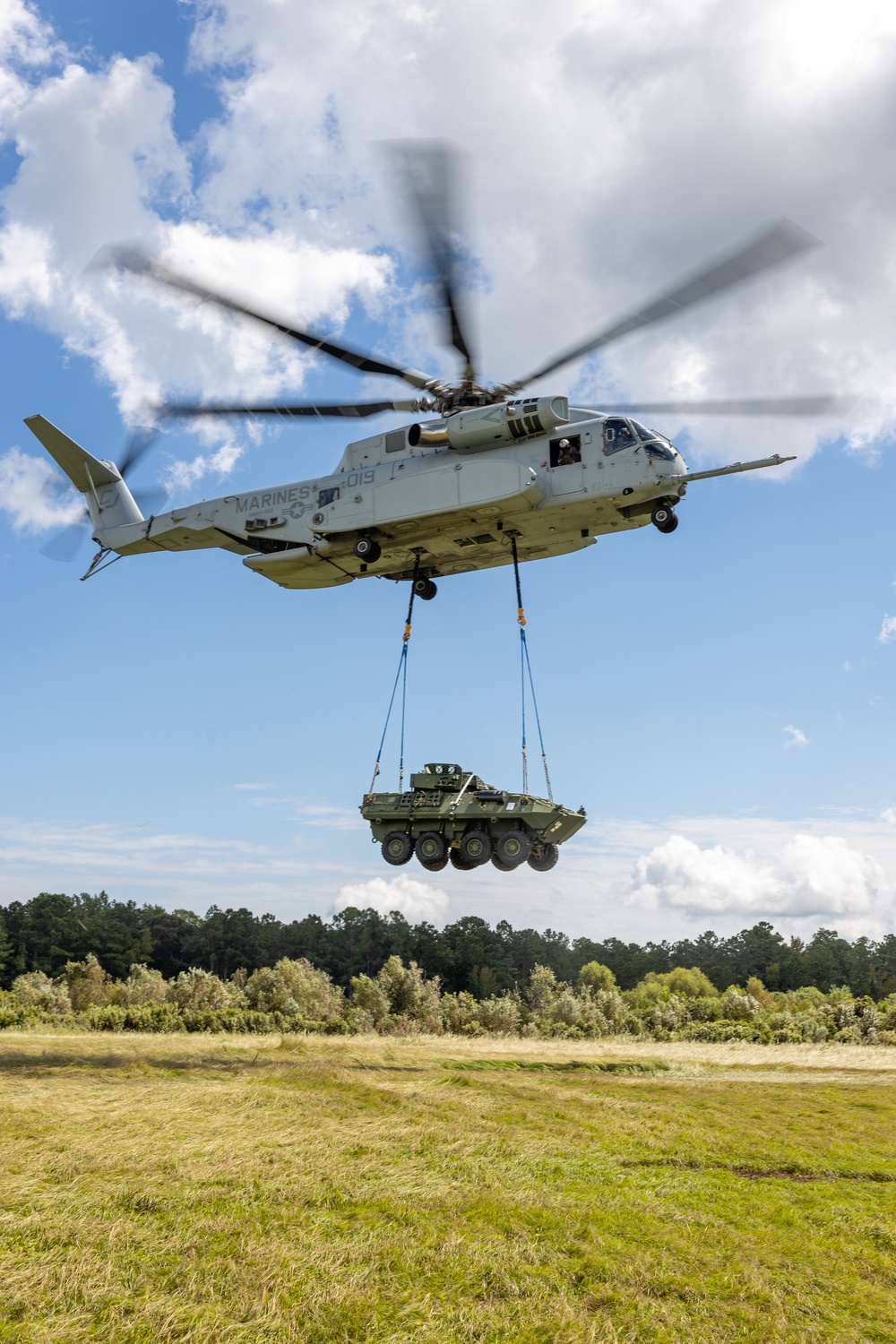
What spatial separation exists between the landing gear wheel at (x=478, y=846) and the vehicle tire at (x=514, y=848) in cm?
→ 30

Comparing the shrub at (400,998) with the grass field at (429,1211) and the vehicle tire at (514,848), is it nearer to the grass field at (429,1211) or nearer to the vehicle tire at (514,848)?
the vehicle tire at (514,848)

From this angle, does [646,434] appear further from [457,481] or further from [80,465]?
[80,465]

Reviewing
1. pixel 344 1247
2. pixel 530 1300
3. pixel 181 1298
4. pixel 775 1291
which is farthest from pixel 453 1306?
pixel 775 1291

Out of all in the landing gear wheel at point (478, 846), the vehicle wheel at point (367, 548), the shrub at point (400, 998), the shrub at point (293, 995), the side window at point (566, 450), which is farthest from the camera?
the shrub at point (400, 998)

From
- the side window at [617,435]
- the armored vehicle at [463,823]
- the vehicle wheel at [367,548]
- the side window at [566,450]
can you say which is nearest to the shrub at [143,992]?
the armored vehicle at [463,823]

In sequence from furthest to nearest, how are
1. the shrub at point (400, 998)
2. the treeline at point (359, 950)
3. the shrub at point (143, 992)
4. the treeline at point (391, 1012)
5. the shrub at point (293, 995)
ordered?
1. the treeline at point (359, 950)
2. the shrub at point (143, 992)
3. the shrub at point (400, 998)
4. the shrub at point (293, 995)
5. the treeline at point (391, 1012)

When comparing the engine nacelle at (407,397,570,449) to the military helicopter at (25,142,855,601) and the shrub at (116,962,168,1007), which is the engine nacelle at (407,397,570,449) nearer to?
the military helicopter at (25,142,855,601)

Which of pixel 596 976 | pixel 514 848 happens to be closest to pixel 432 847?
pixel 514 848

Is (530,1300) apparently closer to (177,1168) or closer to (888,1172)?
(177,1168)

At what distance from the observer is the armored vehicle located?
754 inches

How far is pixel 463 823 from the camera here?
770 inches

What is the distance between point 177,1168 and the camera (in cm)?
1106

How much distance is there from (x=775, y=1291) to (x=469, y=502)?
13.6 m

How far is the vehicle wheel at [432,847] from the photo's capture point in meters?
19.7
